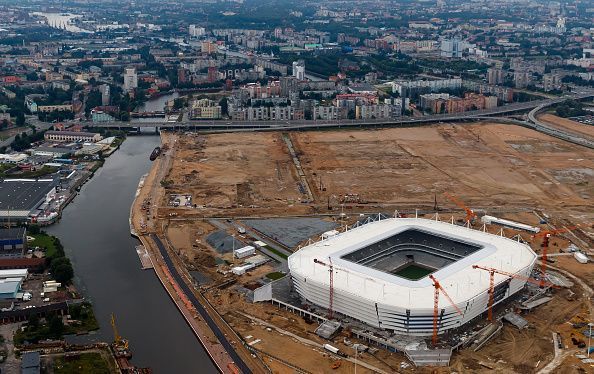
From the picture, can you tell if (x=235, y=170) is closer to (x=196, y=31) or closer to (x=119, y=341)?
(x=119, y=341)

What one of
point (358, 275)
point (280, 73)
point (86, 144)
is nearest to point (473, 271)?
point (358, 275)

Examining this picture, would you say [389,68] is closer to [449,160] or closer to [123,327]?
[449,160]

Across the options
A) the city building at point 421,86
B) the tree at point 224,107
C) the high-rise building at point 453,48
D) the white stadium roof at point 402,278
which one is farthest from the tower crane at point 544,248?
the high-rise building at point 453,48

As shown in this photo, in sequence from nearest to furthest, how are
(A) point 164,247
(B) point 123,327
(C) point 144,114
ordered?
1. (B) point 123,327
2. (A) point 164,247
3. (C) point 144,114

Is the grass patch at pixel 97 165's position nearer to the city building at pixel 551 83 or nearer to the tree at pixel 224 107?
the tree at pixel 224 107

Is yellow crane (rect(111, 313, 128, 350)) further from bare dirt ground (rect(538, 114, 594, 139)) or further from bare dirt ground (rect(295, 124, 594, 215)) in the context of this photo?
bare dirt ground (rect(538, 114, 594, 139))

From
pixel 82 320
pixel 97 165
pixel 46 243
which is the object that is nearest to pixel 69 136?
pixel 97 165
